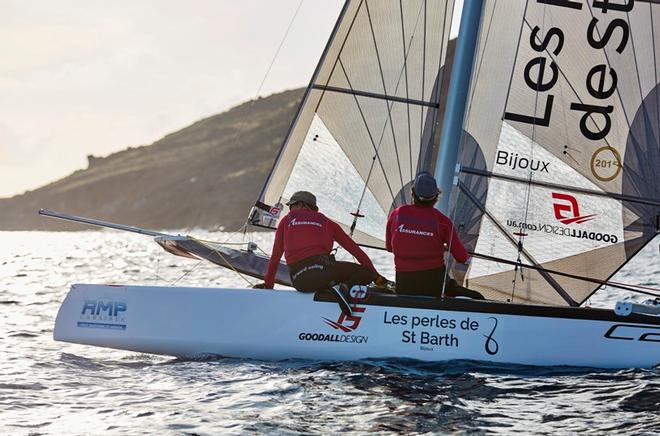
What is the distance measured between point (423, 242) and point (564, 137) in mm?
2277

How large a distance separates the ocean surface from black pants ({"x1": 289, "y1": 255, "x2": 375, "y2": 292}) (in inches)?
25.3

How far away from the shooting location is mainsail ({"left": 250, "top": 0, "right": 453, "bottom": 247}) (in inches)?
389

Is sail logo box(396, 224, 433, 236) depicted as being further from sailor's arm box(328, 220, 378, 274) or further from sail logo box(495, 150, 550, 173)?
sail logo box(495, 150, 550, 173)

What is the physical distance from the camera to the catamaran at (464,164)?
825 centimetres

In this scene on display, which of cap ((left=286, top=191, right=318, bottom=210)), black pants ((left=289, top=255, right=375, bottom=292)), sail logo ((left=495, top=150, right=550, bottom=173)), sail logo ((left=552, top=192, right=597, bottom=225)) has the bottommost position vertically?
black pants ((left=289, top=255, right=375, bottom=292))

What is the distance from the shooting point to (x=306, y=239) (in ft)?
27.1

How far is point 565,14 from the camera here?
31.1 feet

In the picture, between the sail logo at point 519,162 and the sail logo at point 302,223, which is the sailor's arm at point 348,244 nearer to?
the sail logo at point 302,223

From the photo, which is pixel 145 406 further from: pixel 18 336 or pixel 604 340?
pixel 18 336

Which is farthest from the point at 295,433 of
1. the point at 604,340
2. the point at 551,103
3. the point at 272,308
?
the point at 551,103

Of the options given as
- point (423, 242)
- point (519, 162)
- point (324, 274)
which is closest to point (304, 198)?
point (324, 274)

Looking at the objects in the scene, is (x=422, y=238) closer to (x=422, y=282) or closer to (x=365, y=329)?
(x=422, y=282)

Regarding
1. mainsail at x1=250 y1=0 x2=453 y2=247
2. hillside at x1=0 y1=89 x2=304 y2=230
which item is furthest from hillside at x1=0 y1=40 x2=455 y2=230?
mainsail at x1=250 y1=0 x2=453 y2=247

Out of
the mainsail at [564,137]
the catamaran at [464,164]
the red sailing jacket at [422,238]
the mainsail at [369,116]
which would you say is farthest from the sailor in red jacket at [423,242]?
the mainsail at [369,116]
